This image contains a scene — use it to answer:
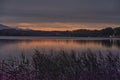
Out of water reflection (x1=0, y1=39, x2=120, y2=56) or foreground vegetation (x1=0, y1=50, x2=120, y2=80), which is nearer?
foreground vegetation (x1=0, y1=50, x2=120, y2=80)

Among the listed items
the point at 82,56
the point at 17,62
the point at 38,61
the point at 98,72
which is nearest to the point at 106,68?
the point at 98,72

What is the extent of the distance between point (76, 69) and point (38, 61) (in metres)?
1.39

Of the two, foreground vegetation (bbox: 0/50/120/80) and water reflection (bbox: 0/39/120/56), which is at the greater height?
foreground vegetation (bbox: 0/50/120/80)

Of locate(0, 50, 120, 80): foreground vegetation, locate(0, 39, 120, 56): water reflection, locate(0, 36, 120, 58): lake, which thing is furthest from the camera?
locate(0, 39, 120, 56): water reflection

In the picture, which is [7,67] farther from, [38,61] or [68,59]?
[68,59]

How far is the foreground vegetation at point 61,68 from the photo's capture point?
461 inches

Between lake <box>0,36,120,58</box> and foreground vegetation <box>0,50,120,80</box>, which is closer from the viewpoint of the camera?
foreground vegetation <box>0,50,120,80</box>

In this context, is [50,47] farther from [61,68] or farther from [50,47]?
[61,68]

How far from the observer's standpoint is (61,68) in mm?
12227

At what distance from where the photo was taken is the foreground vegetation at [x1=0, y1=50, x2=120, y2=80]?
11.7 metres

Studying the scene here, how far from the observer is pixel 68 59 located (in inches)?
508

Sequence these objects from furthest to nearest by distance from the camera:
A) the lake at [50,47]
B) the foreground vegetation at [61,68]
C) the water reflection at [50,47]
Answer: the water reflection at [50,47] < the lake at [50,47] < the foreground vegetation at [61,68]

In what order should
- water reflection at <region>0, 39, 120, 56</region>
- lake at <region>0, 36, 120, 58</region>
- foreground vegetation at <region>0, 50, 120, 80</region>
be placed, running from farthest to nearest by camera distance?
water reflection at <region>0, 39, 120, 56</region>
lake at <region>0, 36, 120, 58</region>
foreground vegetation at <region>0, 50, 120, 80</region>

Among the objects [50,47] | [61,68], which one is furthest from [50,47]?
[61,68]
